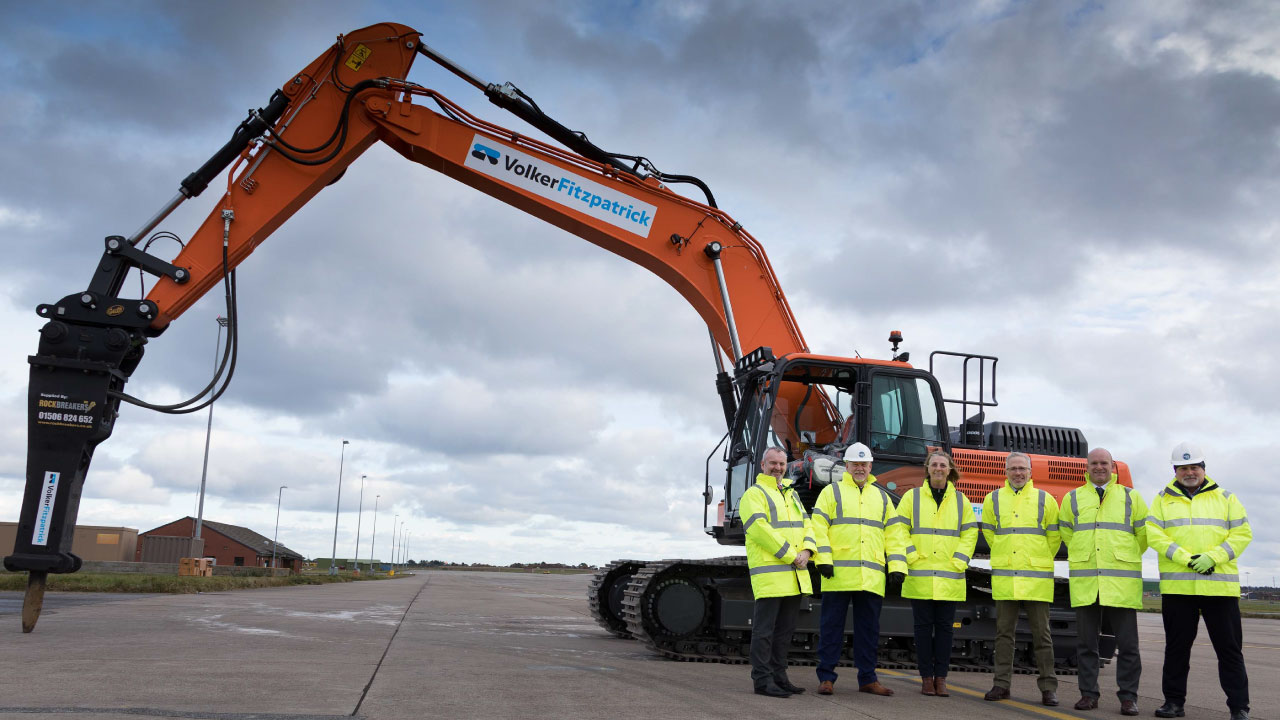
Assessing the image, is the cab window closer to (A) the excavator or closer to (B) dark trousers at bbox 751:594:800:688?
(A) the excavator

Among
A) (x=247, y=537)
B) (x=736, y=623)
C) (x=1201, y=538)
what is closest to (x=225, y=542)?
(x=247, y=537)

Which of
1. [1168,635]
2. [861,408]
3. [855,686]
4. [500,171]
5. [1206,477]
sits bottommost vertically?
[855,686]

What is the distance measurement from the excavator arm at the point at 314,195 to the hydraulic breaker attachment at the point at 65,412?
0.5 inches

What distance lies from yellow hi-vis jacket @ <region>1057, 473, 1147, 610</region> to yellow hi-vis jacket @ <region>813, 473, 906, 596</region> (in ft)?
4.43

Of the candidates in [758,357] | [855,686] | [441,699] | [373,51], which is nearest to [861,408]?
[758,357]

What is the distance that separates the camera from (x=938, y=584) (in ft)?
25.8

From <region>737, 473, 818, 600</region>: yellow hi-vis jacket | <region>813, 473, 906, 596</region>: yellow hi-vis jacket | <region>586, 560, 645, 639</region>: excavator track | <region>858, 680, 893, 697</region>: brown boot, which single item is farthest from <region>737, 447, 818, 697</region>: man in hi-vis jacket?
<region>586, 560, 645, 639</region>: excavator track

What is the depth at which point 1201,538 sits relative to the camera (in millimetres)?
7082

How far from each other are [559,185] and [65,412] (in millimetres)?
5498

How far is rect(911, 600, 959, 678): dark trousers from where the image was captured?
783 centimetres

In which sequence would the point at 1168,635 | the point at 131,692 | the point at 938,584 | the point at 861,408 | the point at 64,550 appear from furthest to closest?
the point at 861,408 < the point at 64,550 < the point at 938,584 < the point at 1168,635 < the point at 131,692

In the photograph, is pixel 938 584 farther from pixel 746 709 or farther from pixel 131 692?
pixel 131 692

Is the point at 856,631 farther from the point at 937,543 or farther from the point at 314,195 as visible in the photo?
the point at 314,195

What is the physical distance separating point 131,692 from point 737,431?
20.3ft
